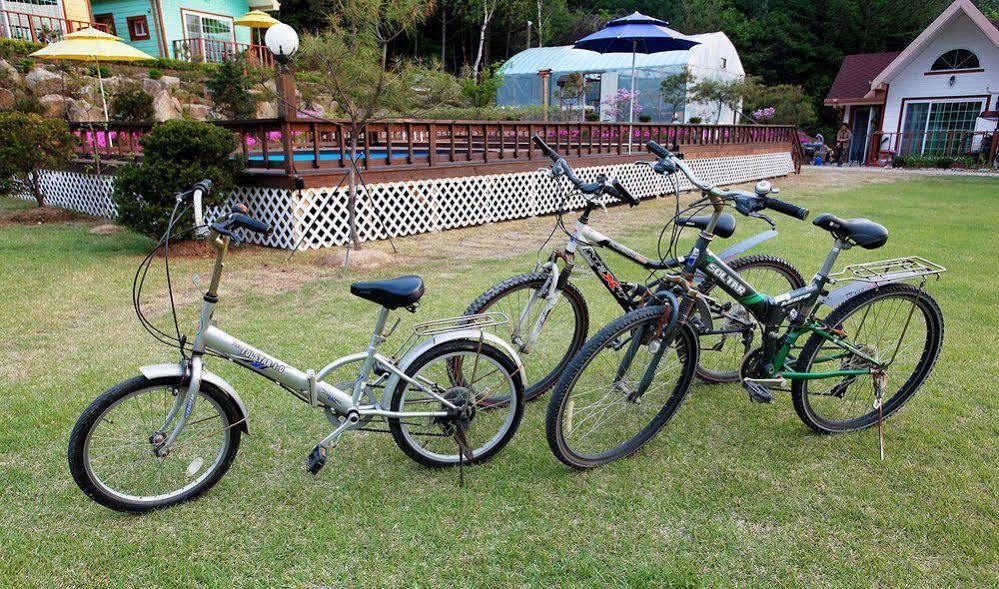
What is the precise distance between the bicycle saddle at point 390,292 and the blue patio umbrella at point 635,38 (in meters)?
10.2

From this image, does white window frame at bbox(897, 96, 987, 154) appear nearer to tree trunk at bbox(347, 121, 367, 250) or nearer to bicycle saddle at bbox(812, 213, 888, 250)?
tree trunk at bbox(347, 121, 367, 250)

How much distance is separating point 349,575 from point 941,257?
301 inches

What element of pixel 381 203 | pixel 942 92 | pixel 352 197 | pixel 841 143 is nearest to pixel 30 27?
pixel 381 203

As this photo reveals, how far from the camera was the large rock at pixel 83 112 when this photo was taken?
14.9 m

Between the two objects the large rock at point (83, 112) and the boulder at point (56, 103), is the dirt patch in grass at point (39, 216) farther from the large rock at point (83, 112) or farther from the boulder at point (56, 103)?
the large rock at point (83, 112)

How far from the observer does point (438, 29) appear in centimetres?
3709

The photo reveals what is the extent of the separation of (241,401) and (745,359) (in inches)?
95.7

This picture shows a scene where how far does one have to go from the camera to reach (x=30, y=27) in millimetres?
17484

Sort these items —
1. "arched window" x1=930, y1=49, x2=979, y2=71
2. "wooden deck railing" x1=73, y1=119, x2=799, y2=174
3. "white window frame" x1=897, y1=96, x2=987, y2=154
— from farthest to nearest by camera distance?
"white window frame" x1=897, y1=96, x2=987, y2=154
"arched window" x1=930, y1=49, x2=979, y2=71
"wooden deck railing" x1=73, y1=119, x2=799, y2=174

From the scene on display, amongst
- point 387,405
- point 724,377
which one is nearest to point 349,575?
→ point 387,405

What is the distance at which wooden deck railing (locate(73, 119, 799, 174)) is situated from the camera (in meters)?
7.57

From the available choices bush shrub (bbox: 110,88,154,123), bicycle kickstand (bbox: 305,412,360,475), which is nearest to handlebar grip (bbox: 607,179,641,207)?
bicycle kickstand (bbox: 305,412,360,475)

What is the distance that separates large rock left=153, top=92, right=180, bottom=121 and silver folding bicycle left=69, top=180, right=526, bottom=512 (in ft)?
51.0

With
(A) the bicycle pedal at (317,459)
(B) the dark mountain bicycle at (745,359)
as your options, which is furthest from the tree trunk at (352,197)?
(A) the bicycle pedal at (317,459)
